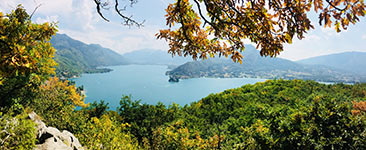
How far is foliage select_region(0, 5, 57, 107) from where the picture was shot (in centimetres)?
197

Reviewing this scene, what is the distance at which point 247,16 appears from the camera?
5.98ft

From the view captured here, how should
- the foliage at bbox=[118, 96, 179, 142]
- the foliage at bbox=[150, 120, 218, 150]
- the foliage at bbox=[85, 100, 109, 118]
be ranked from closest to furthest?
1. the foliage at bbox=[150, 120, 218, 150]
2. the foliage at bbox=[118, 96, 179, 142]
3. the foliage at bbox=[85, 100, 109, 118]

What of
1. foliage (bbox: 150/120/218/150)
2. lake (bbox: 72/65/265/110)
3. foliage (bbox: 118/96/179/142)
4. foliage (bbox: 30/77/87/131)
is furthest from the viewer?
lake (bbox: 72/65/265/110)

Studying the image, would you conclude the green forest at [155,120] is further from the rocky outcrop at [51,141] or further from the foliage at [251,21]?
the foliage at [251,21]

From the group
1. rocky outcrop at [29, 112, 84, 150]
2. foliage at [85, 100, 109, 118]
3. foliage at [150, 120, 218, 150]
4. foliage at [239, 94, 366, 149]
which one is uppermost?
foliage at [239, 94, 366, 149]

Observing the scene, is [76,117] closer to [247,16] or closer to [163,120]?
[163,120]

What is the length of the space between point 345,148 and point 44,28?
848 centimetres

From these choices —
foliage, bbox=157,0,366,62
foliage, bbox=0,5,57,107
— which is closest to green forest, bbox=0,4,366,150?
foliage, bbox=0,5,57,107

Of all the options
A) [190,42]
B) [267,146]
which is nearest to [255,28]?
[190,42]

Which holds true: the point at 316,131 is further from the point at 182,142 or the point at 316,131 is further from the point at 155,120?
the point at 155,120

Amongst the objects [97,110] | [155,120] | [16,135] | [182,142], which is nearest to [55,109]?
[97,110]

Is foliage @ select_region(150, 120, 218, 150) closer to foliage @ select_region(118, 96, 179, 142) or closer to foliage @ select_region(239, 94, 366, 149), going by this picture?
foliage @ select_region(239, 94, 366, 149)

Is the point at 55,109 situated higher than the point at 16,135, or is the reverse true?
the point at 16,135

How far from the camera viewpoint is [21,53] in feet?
6.48
